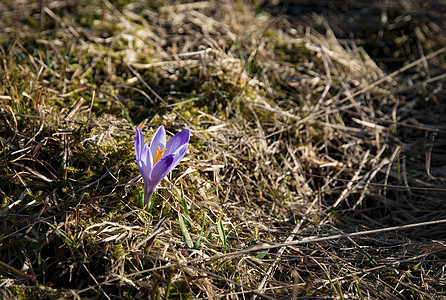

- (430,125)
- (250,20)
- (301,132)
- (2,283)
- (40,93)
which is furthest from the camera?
(250,20)

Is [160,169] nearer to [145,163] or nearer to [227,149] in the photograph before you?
[145,163]

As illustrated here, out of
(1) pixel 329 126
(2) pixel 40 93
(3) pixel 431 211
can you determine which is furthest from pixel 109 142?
(3) pixel 431 211

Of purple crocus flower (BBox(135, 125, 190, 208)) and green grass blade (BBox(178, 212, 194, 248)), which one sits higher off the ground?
purple crocus flower (BBox(135, 125, 190, 208))

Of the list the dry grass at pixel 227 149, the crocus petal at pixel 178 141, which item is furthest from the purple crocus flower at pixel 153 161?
the dry grass at pixel 227 149

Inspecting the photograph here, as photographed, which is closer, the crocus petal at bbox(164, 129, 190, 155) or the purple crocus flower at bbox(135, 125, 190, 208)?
the purple crocus flower at bbox(135, 125, 190, 208)

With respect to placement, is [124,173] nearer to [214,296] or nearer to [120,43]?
[214,296]

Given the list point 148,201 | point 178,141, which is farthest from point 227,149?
point 148,201

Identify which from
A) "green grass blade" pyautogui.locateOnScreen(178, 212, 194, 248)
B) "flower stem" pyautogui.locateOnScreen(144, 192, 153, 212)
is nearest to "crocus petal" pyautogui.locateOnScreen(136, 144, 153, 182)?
"flower stem" pyautogui.locateOnScreen(144, 192, 153, 212)

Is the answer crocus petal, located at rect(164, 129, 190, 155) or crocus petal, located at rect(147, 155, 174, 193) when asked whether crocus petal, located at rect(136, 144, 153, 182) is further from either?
crocus petal, located at rect(164, 129, 190, 155)
